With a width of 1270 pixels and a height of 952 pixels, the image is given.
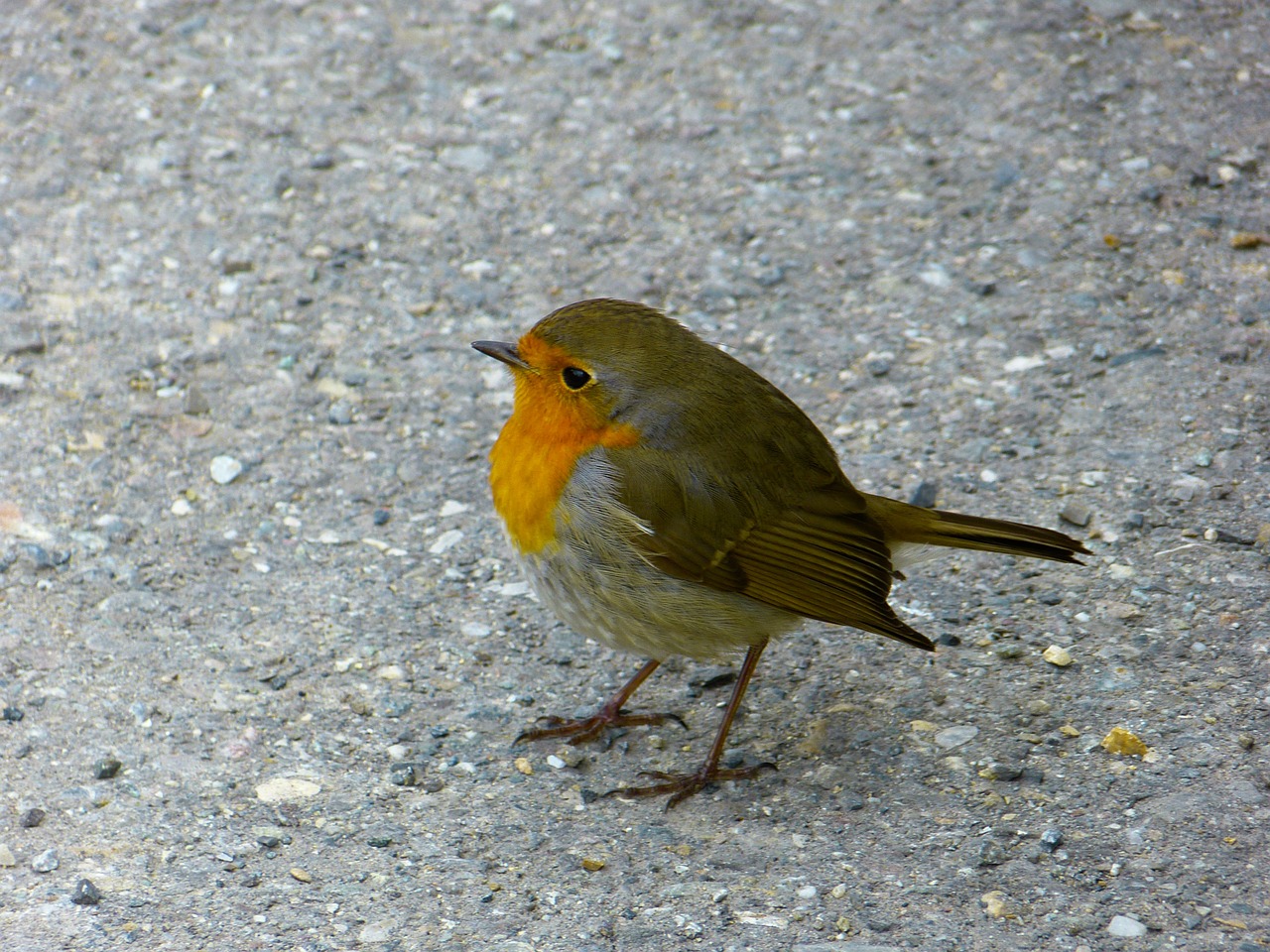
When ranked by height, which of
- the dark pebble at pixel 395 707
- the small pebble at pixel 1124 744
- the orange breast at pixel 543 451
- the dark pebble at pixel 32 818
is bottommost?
the dark pebble at pixel 395 707

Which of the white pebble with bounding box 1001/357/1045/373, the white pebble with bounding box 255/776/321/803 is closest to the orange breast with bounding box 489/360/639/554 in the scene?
the white pebble with bounding box 255/776/321/803

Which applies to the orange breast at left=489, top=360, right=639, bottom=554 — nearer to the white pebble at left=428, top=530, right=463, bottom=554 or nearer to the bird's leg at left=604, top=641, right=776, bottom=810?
the bird's leg at left=604, top=641, right=776, bottom=810

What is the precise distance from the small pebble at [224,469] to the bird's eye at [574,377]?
4.61ft

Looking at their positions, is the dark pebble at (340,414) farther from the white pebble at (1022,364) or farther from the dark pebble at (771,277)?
the white pebble at (1022,364)

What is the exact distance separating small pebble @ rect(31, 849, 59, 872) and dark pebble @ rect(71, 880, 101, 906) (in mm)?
99

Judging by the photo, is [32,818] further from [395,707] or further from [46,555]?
[46,555]

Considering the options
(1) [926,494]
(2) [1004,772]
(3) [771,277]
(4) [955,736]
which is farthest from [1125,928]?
(3) [771,277]

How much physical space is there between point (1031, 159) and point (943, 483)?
1782mm

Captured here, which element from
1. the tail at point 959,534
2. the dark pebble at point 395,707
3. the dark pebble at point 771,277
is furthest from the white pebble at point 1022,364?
the dark pebble at point 395,707

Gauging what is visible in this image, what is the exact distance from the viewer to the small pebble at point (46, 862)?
2883mm

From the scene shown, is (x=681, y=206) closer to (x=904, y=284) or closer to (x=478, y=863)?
(x=904, y=284)

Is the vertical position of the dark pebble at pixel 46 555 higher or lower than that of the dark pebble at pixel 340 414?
higher

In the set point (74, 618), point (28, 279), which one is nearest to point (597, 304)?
point (74, 618)

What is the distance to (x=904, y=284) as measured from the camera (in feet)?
15.8
